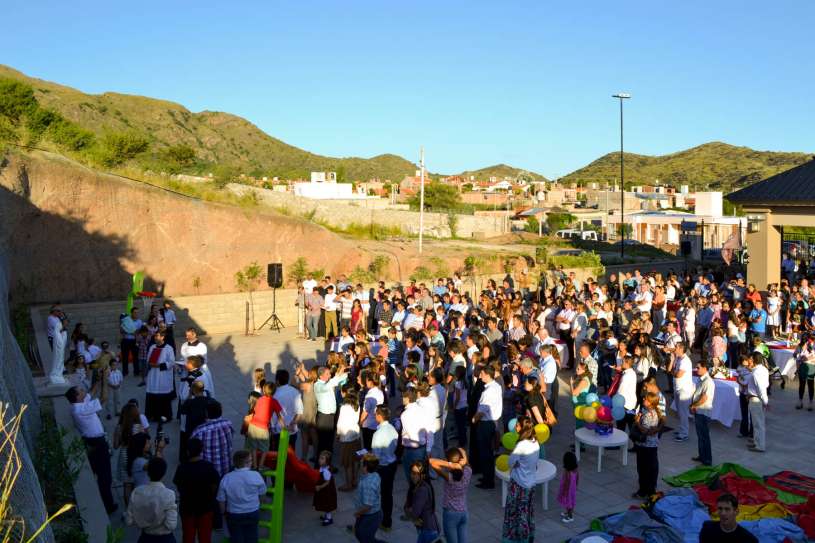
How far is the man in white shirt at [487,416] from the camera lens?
870cm

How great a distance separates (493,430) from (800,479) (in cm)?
389

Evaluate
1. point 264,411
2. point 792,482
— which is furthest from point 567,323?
point 264,411

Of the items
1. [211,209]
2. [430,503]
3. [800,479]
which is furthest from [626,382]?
[211,209]

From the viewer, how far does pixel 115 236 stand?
61.0 ft

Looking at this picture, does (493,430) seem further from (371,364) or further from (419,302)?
(419,302)

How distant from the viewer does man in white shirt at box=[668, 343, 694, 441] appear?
10.4 m

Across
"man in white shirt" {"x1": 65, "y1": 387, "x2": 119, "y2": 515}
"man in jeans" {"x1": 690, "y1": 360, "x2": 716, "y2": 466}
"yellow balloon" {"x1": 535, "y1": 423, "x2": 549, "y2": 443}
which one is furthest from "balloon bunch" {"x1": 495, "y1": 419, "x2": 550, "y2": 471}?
"man in white shirt" {"x1": 65, "y1": 387, "x2": 119, "y2": 515}

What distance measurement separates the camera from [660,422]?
842 centimetres

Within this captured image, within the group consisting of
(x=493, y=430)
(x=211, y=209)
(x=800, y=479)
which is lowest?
(x=800, y=479)

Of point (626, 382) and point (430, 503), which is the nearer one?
point (430, 503)

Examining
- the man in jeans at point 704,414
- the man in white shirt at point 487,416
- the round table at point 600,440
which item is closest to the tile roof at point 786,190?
the man in jeans at point 704,414

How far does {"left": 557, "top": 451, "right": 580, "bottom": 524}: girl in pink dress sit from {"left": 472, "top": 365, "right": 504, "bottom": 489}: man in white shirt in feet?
3.86


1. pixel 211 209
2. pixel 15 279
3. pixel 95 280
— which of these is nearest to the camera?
pixel 15 279

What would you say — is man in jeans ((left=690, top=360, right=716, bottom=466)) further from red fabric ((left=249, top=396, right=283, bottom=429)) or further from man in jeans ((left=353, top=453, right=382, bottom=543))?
red fabric ((left=249, top=396, right=283, bottom=429))
